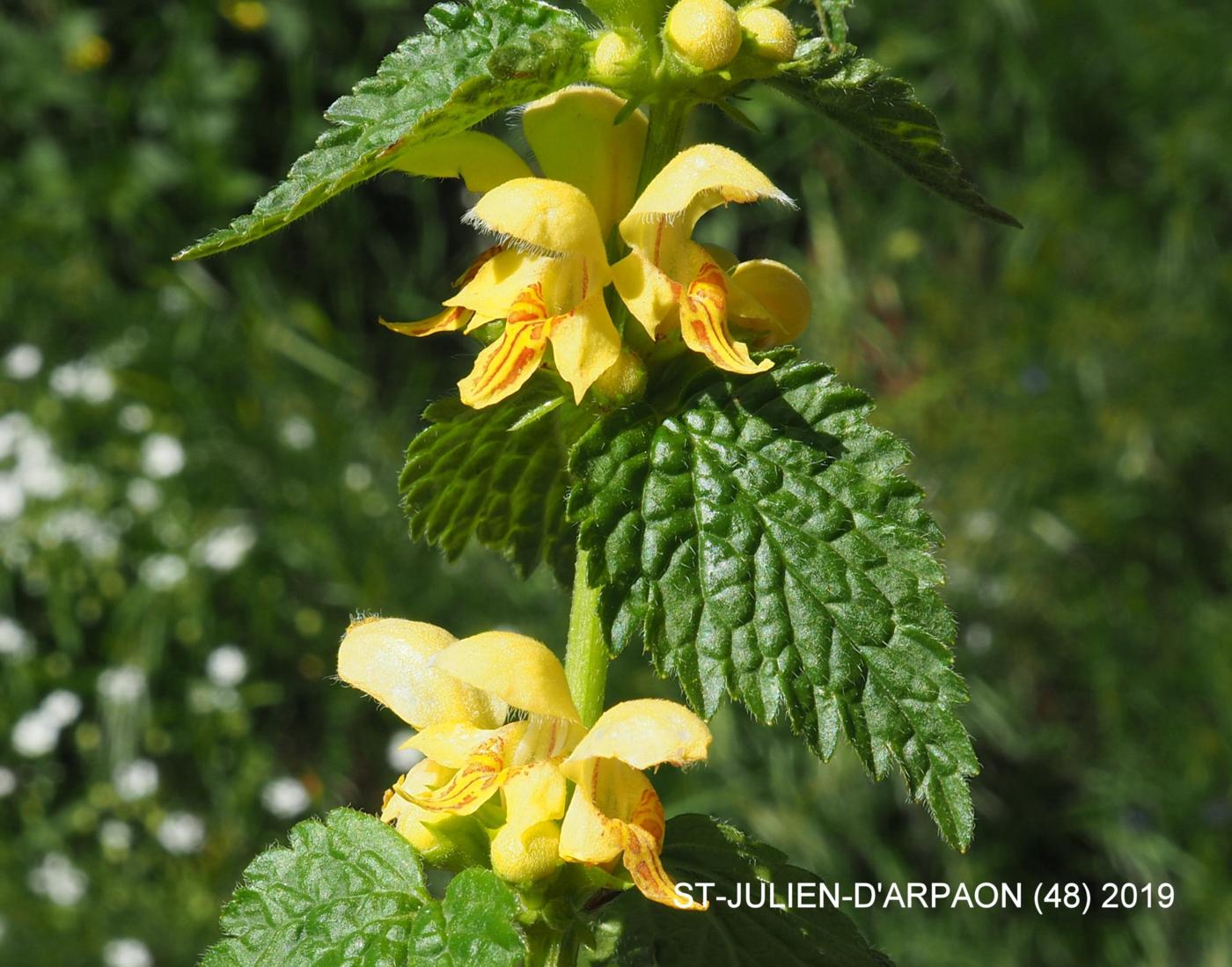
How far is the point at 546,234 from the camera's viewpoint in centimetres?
89

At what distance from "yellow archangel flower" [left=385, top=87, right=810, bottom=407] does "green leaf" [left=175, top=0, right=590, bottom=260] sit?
3.1 inches

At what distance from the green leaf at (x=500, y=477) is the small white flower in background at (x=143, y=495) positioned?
2469 millimetres

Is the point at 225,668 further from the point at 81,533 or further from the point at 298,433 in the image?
the point at 298,433

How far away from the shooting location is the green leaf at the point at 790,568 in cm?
79

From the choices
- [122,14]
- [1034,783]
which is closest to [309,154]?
[1034,783]

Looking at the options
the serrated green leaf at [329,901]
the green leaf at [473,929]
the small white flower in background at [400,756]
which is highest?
the green leaf at [473,929]

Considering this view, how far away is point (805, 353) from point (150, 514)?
1.63m

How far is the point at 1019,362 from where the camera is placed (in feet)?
11.7

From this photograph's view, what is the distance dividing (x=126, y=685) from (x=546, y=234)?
8.59ft

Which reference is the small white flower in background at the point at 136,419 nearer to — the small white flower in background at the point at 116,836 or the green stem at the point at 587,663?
the small white flower in background at the point at 116,836

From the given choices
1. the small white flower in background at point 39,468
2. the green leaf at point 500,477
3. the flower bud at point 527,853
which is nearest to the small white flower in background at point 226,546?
the small white flower in background at point 39,468

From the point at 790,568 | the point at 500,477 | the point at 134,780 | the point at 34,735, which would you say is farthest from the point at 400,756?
the point at 790,568

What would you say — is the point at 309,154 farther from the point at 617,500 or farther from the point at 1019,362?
the point at 1019,362

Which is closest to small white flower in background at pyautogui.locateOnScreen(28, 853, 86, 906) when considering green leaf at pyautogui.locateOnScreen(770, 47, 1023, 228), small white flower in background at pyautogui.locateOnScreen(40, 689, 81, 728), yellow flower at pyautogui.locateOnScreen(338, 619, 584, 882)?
small white flower in background at pyautogui.locateOnScreen(40, 689, 81, 728)
